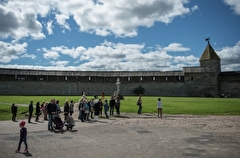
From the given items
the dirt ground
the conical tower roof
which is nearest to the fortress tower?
the conical tower roof

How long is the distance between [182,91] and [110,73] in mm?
18931

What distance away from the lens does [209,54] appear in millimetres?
50688

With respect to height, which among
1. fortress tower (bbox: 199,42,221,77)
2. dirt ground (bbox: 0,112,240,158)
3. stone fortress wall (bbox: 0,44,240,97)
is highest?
fortress tower (bbox: 199,42,221,77)

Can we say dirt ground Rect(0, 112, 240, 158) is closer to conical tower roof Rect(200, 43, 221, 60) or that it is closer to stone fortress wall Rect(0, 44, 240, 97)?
stone fortress wall Rect(0, 44, 240, 97)

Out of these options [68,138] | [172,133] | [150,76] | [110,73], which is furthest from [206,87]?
[68,138]

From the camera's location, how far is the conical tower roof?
49.9 metres

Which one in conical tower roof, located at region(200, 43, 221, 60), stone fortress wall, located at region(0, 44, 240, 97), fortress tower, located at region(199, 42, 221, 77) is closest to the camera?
stone fortress wall, located at region(0, 44, 240, 97)

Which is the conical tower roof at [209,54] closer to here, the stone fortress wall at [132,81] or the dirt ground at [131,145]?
the stone fortress wall at [132,81]

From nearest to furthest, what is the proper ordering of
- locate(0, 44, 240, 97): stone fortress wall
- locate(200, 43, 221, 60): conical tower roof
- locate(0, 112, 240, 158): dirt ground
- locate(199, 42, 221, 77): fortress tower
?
locate(0, 112, 240, 158): dirt ground, locate(0, 44, 240, 97): stone fortress wall, locate(199, 42, 221, 77): fortress tower, locate(200, 43, 221, 60): conical tower roof

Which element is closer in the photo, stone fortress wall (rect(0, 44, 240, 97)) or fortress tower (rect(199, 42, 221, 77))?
stone fortress wall (rect(0, 44, 240, 97))

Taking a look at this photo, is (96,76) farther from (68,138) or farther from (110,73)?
(68,138)

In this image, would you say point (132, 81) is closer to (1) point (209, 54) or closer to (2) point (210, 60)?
(2) point (210, 60)

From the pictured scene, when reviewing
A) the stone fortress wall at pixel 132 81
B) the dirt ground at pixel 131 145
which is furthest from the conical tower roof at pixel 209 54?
the dirt ground at pixel 131 145

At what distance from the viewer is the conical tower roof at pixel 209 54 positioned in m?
49.9
